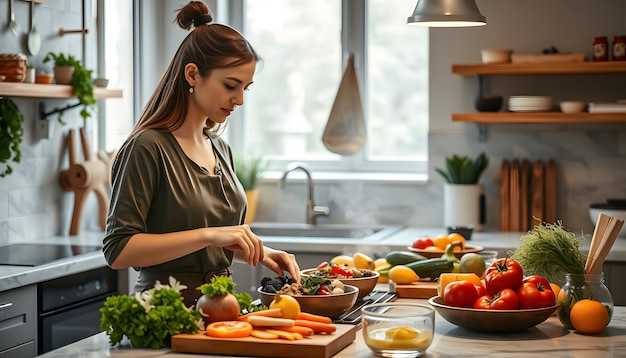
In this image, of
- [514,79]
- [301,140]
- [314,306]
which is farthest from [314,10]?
[314,306]

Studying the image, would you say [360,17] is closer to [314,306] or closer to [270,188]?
[270,188]

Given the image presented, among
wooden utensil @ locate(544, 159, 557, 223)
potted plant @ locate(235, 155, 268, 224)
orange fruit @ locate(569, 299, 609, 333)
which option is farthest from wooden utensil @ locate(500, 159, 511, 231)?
orange fruit @ locate(569, 299, 609, 333)

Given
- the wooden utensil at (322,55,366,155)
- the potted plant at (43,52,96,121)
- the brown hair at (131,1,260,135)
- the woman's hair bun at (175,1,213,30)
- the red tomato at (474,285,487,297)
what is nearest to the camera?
the red tomato at (474,285,487,297)

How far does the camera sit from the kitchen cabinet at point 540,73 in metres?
4.27

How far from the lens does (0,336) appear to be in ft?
10.4

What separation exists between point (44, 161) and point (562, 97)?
2.59 meters

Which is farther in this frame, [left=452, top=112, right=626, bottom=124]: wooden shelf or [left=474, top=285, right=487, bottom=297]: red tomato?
[left=452, top=112, right=626, bottom=124]: wooden shelf

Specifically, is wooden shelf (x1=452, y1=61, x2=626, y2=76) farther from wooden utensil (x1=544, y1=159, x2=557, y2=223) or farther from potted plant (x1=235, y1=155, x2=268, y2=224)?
potted plant (x1=235, y1=155, x2=268, y2=224)

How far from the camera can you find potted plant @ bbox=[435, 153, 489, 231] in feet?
15.1

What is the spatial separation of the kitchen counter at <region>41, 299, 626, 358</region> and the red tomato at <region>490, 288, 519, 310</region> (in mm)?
74

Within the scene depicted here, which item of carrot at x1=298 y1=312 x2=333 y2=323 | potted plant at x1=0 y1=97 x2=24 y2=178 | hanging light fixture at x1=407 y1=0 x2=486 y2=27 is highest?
hanging light fixture at x1=407 y1=0 x2=486 y2=27

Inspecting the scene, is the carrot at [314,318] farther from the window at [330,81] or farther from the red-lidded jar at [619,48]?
the window at [330,81]

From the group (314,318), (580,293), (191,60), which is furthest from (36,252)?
(580,293)

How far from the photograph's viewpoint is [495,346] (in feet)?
6.99
